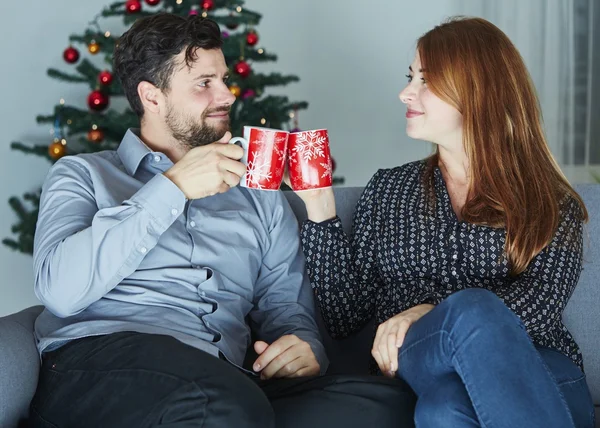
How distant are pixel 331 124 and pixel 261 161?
2.38 metres

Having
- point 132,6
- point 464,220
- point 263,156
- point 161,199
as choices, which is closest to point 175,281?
point 161,199

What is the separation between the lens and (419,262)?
1.58 m

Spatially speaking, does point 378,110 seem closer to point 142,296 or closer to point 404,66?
point 404,66

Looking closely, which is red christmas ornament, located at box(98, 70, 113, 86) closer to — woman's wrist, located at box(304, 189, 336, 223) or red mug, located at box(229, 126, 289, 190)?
woman's wrist, located at box(304, 189, 336, 223)

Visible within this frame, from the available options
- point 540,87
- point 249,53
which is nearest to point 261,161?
point 249,53

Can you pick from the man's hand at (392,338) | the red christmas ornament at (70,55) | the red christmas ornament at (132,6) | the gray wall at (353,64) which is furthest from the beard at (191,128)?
the gray wall at (353,64)

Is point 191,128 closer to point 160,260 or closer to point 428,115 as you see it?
point 160,260

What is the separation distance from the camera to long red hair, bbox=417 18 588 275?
1.58 m

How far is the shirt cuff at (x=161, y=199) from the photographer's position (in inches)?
54.0

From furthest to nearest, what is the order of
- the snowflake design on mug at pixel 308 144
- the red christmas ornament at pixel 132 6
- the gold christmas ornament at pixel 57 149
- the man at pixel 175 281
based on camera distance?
the gold christmas ornament at pixel 57 149 < the red christmas ornament at pixel 132 6 < the snowflake design on mug at pixel 308 144 < the man at pixel 175 281

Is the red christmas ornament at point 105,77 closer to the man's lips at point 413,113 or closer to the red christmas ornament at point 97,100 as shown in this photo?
the red christmas ornament at point 97,100

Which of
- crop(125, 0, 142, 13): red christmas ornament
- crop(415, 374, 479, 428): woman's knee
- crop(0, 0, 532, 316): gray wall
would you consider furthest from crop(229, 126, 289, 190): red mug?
crop(0, 0, 532, 316): gray wall

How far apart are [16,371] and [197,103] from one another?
64cm

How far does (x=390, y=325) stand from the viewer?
1379 millimetres
